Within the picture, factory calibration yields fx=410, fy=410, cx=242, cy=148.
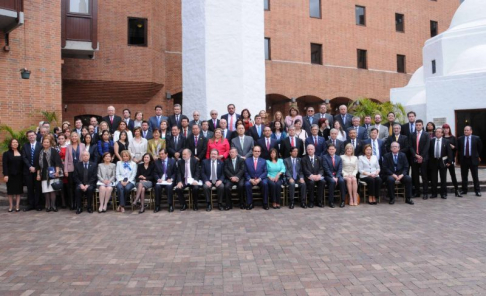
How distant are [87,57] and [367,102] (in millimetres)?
13717

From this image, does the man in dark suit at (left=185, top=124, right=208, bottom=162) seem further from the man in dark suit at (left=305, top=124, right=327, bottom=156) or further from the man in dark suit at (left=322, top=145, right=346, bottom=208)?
the man in dark suit at (left=322, top=145, right=346, bottom=208)

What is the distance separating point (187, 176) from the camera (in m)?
9.80

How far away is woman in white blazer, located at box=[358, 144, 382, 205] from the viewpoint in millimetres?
10156

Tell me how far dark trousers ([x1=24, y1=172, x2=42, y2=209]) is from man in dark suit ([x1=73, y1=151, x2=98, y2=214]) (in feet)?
3.19

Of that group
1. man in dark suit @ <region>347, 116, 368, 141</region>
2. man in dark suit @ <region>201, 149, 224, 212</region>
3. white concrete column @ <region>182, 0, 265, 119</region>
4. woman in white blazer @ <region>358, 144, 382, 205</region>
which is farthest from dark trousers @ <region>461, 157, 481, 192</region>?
man in dark suit @ <region>201, 149, 224, 212</region>

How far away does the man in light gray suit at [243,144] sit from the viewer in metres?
10.3

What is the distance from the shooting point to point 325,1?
2564cm

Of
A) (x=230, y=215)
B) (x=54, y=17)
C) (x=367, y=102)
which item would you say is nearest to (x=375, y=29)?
(x=367, y=102)

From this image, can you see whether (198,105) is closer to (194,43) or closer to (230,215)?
(194,43)

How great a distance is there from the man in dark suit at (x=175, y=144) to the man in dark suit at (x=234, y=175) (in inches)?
50.2

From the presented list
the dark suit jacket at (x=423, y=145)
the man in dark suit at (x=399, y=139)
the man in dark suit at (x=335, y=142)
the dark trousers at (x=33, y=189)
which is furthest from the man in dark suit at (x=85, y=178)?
the dark suit jacket at (x=423, y=145)

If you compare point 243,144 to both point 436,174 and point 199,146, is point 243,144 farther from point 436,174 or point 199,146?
point 436,174

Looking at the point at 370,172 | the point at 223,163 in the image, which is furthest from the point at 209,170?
the point at 370,172

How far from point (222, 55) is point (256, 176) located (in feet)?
15.8
